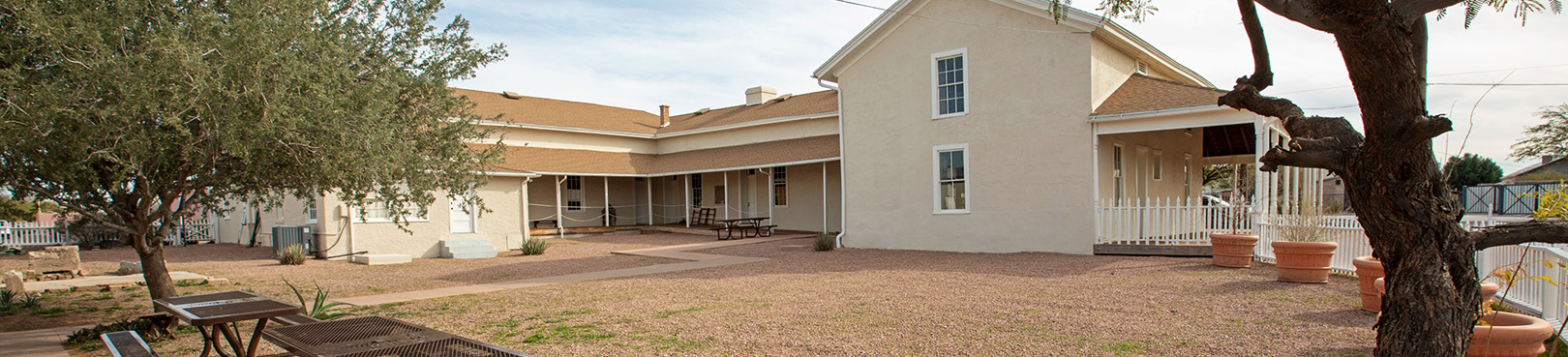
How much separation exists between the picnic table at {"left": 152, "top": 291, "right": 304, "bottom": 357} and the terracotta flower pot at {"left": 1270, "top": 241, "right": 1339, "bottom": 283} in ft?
33.7

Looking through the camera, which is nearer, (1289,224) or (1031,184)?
(1289,224)

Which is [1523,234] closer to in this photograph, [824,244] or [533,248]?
[824,244]

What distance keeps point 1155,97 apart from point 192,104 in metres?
14.1

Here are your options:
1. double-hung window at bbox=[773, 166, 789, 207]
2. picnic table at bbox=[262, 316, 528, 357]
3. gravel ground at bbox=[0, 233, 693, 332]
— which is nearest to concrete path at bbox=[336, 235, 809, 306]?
gravel ground at bbox=[0, 233, 693, 332]

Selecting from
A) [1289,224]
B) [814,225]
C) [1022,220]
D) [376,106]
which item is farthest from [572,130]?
[1289,224]

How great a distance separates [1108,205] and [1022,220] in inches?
60.9

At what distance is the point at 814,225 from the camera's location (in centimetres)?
2464

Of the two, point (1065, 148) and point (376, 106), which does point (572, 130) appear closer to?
point (1065, 148)

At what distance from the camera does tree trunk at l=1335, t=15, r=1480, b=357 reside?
348 centimetres

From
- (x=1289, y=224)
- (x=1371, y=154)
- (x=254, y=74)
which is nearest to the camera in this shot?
(x=1371, y=154)

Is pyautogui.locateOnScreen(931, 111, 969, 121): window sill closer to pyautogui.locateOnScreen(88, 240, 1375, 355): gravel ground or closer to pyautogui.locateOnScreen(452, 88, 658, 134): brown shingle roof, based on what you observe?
pyautogui.locateOnScreen(88, 240, 1375, 355): gravel ground

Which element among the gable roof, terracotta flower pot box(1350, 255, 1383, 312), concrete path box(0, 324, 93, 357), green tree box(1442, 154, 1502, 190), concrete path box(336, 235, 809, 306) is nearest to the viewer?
concrete path box(0, 324, 93, 357)

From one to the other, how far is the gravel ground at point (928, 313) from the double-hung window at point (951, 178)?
3786 mm

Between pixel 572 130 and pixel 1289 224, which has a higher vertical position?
pixel 572 130
